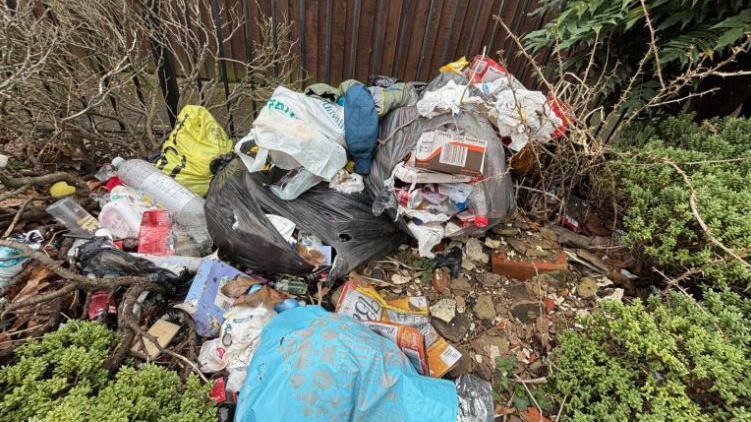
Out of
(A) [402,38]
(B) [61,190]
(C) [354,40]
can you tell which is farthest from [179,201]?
(A) [402,38]

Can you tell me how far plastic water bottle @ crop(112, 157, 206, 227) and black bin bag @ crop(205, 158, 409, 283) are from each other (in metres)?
0.17

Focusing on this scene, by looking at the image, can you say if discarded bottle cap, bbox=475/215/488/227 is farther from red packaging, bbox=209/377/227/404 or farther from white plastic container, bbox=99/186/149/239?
white plastic container, bbox=99/186/149/239

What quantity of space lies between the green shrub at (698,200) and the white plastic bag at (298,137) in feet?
4.98

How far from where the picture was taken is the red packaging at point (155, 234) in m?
2.00

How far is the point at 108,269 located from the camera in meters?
1.85

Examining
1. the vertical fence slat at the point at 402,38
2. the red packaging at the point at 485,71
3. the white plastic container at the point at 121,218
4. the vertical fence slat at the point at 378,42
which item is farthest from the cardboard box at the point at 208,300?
the vertical fence slat at the point at 402,38

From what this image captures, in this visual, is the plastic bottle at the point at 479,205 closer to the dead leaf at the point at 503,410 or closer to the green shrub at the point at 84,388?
the dead leaf at the point at 503,410

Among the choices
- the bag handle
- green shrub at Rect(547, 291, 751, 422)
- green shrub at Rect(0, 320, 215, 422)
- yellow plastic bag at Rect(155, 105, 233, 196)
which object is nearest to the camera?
green shrub at Rect(0, 320, 215, 422)

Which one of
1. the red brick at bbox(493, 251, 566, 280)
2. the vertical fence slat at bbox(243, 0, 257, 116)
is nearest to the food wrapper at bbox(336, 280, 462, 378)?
the red brick at bbox(493, 251, 566, 280)

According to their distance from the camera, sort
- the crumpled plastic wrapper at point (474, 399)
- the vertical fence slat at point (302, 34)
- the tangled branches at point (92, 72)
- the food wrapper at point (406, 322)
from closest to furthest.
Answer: the crumpled plastic wrapper at point (474, 399) → the food wrapper at point (406, 322) → the tangled branches at point (92, 72) → the vertical fence slat at point (302, 34)

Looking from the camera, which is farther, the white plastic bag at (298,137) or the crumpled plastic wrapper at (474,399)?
the white plastic bag at (298,137)

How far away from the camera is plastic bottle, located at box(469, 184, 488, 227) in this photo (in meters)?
1.90

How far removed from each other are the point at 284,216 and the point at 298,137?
18.4 inches

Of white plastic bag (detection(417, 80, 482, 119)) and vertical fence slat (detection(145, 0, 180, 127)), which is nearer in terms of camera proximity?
white plastic bag (detection(417, 80, 482, 119))
